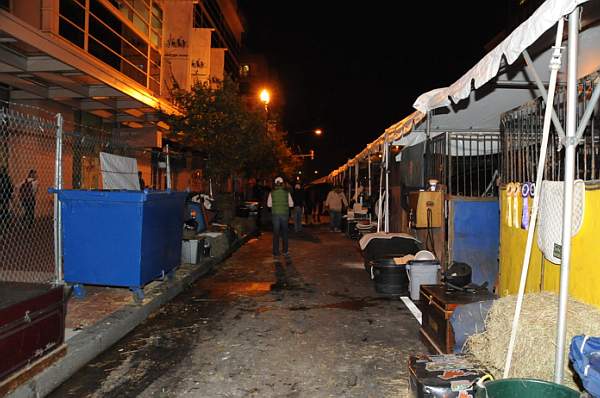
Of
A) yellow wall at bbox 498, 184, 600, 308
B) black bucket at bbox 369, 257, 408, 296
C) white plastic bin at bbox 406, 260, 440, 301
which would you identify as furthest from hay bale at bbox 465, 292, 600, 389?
black bucket at bbox 369, 257, 408, 296

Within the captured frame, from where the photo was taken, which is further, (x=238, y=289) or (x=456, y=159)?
(x=456, y=159)

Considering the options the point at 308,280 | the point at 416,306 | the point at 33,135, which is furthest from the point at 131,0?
the point at 416,306

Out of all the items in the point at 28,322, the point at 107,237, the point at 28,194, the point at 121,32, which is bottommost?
the point at 28,322

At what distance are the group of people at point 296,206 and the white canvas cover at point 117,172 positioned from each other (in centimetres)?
500

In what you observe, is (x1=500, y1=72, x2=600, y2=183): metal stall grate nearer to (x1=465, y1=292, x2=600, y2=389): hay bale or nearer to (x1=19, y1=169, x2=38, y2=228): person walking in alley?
(x1=465, y1=292, x2=600, y2=389): hay bale

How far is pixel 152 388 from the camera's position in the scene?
13.6 ft

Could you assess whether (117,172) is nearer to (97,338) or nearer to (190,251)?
(190,251)

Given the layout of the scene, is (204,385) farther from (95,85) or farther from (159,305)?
(95,85)

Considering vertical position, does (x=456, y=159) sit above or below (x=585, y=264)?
above

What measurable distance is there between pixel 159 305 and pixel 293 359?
2.93 m

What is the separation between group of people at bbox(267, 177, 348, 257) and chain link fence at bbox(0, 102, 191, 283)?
2623 mm

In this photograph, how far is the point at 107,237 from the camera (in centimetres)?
634

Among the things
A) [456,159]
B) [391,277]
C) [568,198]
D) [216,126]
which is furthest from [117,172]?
[216,126]

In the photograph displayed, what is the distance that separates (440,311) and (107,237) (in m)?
4.36
